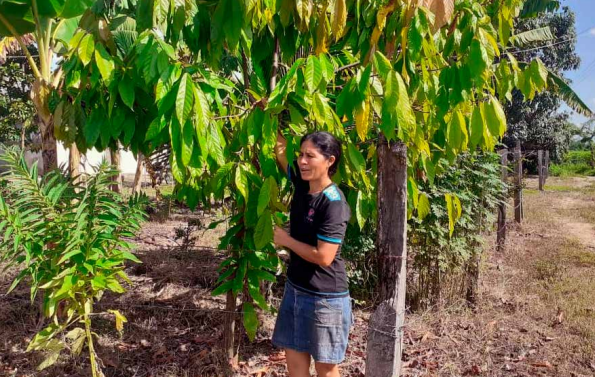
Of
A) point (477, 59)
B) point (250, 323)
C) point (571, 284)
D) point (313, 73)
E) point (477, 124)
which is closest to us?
point (477, 59)

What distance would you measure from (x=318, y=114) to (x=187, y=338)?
2.43 meters

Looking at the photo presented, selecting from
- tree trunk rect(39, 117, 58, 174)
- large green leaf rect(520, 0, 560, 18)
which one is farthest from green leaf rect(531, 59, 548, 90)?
large green leaf rect(520, 0, 560, 18)

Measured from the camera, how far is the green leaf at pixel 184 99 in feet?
5.18

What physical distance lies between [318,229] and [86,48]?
1.19m

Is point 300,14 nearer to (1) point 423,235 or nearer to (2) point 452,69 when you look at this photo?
(2) point 452,69

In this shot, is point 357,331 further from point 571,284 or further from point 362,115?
point 571,284

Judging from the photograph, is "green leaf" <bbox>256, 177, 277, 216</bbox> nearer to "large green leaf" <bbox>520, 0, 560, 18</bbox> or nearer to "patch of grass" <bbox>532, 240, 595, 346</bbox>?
"patch of grass" <bbox>532, 240, 595, 346</bbox>

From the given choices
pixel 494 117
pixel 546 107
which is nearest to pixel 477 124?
pixel 494 117

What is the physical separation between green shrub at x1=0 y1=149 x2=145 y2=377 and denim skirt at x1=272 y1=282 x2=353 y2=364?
2.59 feet

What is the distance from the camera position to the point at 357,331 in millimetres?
3754

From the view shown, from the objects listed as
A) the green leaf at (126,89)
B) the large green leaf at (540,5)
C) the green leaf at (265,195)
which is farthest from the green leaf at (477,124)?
the large green leaf at (540,5)

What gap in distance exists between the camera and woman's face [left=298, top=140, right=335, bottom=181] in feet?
6.50

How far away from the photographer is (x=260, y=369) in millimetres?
3061

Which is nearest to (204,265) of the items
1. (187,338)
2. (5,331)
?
(187,338)
